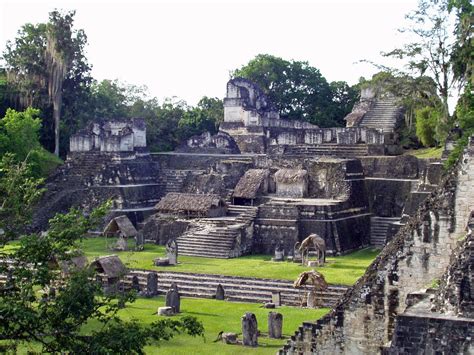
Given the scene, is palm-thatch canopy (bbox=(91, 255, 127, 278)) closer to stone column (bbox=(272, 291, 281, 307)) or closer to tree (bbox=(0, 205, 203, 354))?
stone column (bbox=(272, 291, 281, 307))

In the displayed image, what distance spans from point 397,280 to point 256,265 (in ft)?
41.5

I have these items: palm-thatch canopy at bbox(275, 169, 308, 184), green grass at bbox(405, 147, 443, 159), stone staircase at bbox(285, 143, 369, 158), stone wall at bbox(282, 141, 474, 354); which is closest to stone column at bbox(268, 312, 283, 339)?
stone wall at bbox(282, 141, 474, 354)

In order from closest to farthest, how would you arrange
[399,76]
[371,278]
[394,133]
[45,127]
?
[371,278]
[399,76]
[394,133]
[45,127]

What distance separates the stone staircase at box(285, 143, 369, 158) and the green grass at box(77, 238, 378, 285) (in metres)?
6.04

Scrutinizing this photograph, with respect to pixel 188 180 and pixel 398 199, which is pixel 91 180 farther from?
pixel 398 199

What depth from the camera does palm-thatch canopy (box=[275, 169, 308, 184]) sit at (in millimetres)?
30062

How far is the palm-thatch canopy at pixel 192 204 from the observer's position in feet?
97.8

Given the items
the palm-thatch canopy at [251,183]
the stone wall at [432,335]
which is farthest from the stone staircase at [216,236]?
the stone wall at [432,335]

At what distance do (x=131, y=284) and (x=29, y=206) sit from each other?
11437 mm

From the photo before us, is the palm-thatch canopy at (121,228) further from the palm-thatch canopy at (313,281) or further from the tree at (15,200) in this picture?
the tree at (15,200)

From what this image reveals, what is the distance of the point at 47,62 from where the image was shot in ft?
127

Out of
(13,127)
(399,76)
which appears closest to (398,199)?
(399,76)

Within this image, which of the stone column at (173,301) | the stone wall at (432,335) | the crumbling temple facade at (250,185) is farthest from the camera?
the crumbling temple facade at (250,185)

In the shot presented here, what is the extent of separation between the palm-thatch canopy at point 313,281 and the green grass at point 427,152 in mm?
12344
